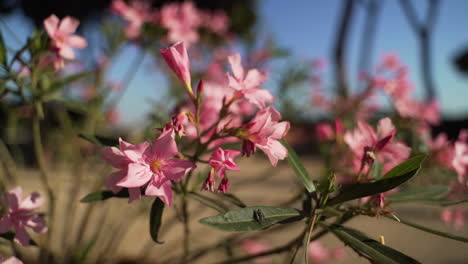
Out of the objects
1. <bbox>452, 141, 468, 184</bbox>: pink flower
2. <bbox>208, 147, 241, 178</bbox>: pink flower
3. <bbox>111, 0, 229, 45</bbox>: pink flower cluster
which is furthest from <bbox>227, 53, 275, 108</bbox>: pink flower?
<bbox>111, 0, 229, 45</bbox>: pink flower cluster

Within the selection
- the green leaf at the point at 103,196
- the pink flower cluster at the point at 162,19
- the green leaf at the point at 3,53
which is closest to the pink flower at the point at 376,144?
the green leaf at the point at 103,196

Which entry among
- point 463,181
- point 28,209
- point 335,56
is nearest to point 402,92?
point 463,181

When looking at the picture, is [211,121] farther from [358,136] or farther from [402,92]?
[402,92]

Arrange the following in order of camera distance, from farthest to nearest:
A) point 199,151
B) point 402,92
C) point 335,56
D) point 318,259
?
point 335,56
point 318,259
point 402,92
point 199,151

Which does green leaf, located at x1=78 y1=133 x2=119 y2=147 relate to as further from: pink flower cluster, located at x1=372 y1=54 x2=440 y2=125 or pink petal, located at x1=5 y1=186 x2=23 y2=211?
pink flower cluster, located at x1=372 y1=54 x2=440 y2=125

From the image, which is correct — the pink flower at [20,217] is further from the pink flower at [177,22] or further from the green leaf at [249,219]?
the pink flower at [177,22]
